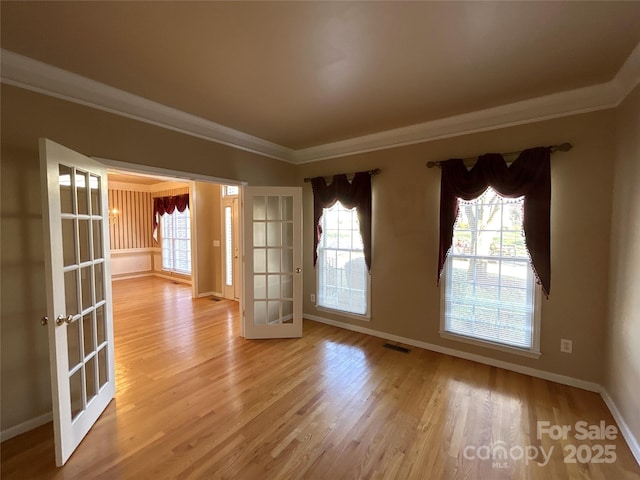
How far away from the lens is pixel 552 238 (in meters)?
2.57

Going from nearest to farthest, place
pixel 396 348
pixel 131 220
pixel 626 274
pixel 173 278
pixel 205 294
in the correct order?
pixel 626 274
pixel 396 348
pixel 205 294
pixel 173 278
pixel 131 220

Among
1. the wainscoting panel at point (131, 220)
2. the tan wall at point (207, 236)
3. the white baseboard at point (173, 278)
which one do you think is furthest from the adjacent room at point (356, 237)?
the wainscoting panel at point (131, 220)

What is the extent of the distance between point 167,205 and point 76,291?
19.9 feet

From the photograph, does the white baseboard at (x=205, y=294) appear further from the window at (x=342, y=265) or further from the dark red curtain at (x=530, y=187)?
the dark red curtain at (x=530, y=187)

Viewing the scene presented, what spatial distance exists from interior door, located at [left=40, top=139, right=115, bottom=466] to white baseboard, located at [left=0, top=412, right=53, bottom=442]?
1.24 feet

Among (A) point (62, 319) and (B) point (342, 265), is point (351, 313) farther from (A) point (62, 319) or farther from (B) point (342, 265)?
(A) point (62, 319)

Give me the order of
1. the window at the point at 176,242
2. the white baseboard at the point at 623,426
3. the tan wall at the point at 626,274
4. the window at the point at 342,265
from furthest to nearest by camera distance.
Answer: the window at the point at 176,242 → the window at the point at 342,265 → the tan wall at the point at 626,274 → the white baseboard at the point at 623,426

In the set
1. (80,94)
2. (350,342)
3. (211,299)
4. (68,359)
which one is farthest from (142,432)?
(211,299)

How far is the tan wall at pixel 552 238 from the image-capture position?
2.40 m

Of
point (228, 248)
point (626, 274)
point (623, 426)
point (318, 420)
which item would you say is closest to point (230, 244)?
point (228, 248)

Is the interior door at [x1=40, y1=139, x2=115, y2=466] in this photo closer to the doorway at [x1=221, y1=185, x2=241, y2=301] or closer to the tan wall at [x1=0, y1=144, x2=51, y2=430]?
the tan wall at [x1=0, y1=144, x2=51, y2=430]

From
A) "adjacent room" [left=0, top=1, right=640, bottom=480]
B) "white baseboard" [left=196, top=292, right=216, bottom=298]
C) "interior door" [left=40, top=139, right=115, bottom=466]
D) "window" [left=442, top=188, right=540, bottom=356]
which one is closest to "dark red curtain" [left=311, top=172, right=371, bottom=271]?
"adjacent room" [left=0, top=1, right=640, bottom=480]

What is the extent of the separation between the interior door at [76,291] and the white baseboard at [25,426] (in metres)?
0.38

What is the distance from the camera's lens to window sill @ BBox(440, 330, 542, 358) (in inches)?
106
